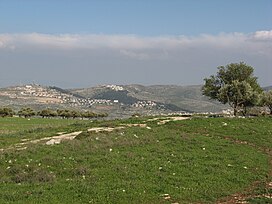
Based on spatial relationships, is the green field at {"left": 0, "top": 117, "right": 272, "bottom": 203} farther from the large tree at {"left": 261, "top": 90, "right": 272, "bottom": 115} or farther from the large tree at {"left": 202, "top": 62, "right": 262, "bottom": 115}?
the large tree at {"left": 261, "top": 90, "right": 272, "bottom": 115}

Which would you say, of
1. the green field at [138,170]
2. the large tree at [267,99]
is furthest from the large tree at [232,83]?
the green field at [138,170]

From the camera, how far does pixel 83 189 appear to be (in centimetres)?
2022

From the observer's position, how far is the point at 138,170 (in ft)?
81.5

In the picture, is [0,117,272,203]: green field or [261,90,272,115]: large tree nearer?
[0,117,272,203]: green field

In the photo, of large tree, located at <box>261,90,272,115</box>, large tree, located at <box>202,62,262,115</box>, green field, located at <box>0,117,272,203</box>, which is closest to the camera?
green field, located at <box>0,117,272,203</box>

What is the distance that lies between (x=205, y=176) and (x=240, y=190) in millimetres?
2640

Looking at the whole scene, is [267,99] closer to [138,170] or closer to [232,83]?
[232,83]

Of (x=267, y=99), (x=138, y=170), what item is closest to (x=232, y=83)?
(x=267, y=99)

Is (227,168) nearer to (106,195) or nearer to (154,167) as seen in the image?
(154,167)

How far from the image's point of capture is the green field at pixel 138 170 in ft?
65.2

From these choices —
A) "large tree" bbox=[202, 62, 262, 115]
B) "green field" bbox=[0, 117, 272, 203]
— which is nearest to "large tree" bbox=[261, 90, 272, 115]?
"large tree" bbox=[202, 62, 262, 115]

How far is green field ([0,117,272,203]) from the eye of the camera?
19875 mm

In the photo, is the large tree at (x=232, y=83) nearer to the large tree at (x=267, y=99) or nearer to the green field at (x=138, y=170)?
the large tree at (x=267, y=99)

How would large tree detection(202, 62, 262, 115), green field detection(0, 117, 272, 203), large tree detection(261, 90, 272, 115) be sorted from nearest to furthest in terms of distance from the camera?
green field detection(0, 117, 272, 203) → large tree detection(202, 62, 262, 115) → large tree detection(261, 90, 272, 115)
